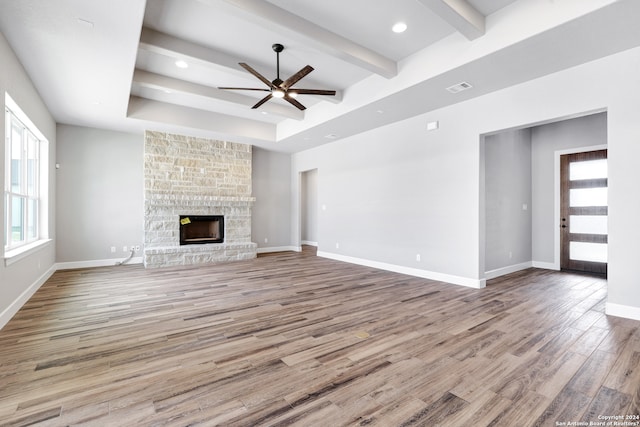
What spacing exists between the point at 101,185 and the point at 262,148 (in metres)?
3.67

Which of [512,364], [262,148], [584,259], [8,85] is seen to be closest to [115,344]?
[8,85]

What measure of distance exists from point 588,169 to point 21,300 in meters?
8.67

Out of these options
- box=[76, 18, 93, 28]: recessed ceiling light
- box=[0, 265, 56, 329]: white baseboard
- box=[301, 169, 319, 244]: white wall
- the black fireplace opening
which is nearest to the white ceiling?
box=[76, 18, 93, 28]: recessed ceiling light

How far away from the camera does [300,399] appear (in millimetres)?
1795

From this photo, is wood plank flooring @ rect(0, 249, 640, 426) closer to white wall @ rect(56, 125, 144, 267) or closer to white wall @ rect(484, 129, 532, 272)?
white wall @ rect(484, 129, 532, 272)

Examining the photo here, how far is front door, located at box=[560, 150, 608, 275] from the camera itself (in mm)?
5164

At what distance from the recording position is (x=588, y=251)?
17.4ft

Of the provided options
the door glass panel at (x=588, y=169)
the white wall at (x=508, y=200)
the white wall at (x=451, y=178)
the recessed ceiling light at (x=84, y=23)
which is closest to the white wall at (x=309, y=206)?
the white wall at (x=451, y=178)

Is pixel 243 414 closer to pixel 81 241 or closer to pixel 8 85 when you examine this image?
pixel 8 85

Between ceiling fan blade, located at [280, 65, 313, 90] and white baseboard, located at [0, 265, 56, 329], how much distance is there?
3.83m

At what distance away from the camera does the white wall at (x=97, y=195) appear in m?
5.79

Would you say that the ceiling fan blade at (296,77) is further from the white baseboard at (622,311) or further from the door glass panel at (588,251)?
the door glass panel at (588,251)

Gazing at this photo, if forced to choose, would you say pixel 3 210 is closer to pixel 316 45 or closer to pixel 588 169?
pixel 316 45

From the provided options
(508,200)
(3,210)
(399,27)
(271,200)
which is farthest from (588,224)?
(3,210)
